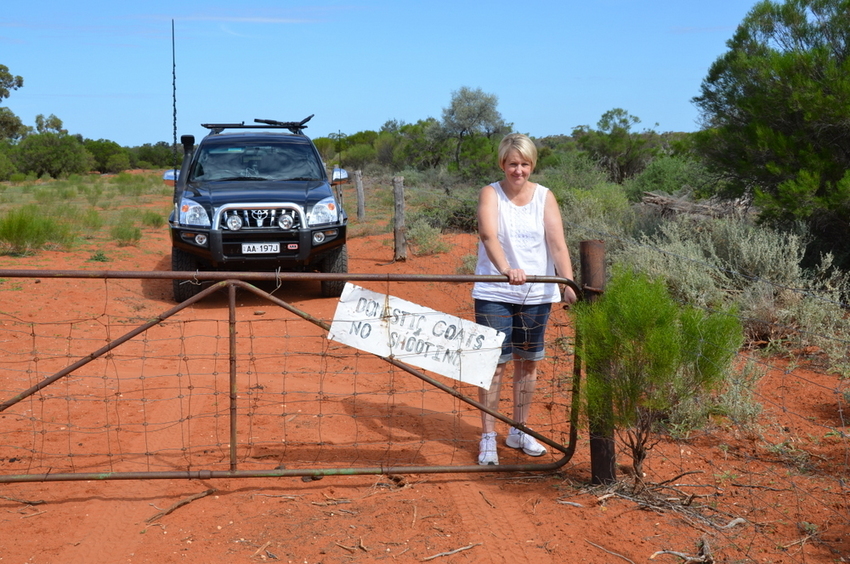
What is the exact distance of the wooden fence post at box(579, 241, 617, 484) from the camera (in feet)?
13.6

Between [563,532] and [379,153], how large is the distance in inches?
1253

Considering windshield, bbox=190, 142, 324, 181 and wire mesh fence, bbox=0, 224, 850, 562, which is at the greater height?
windshield, bbox=190, 142, 324, 181

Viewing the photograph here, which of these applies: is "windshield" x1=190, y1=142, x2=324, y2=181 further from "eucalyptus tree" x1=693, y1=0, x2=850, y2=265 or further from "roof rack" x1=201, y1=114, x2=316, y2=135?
"eucalyptus tree" x1=693, y1=0, x2=850, y2=265

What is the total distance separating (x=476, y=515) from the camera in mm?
3965

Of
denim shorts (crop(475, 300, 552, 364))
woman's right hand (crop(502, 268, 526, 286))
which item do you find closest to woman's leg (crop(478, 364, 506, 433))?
denim shorts (crop(475, 300, 552, 364))

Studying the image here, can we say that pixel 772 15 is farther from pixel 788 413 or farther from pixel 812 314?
pixel 788 413

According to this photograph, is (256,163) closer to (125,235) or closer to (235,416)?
(125,235)

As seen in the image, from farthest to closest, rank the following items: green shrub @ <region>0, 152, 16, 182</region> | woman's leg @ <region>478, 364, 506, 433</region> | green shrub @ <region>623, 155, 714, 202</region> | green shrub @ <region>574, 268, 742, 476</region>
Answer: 1. green shrub @ <region>0, 152, 16, 182</region>
2. green shrub @ <region>623, 155, 714, 202</region>
3. woman's leg @ <region>478, 364, 506, 433</region>
4. green shrub @ <region>574, 268, 742, 476</region>

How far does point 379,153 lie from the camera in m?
34.8

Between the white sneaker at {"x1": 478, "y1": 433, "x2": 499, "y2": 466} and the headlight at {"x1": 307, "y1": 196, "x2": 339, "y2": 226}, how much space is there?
4.60 meters

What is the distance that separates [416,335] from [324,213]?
15.1 ft

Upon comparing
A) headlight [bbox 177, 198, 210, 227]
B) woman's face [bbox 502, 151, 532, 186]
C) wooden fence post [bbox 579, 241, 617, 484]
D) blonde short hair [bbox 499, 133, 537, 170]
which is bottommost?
wooden fence post [bbox 579, 241, 617, 484]

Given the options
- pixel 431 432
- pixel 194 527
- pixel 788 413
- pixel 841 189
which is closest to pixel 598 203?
pixel 841 189

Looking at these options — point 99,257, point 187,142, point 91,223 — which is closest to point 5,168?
point 91,223
